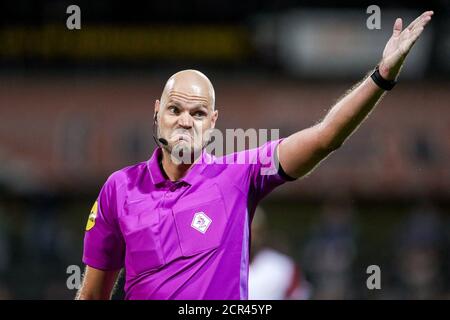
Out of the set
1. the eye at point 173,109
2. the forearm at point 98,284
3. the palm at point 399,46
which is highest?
the palm at point 399,46

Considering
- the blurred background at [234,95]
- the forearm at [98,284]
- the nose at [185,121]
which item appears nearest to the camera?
the nose at [185,121]

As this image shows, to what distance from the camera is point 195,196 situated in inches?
164

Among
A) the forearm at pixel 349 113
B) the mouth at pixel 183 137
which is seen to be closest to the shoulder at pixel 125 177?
the mouth at pixel 183 137

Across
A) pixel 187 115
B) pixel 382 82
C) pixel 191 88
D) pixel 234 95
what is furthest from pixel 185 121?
pixel 234 95

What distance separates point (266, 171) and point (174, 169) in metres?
0.42

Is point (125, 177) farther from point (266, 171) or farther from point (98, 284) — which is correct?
point (266, 171)

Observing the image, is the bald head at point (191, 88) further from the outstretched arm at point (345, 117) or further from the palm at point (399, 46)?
the palm at point (399, 46)

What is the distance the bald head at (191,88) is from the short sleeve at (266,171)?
0.30 meters

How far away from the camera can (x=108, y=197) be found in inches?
168

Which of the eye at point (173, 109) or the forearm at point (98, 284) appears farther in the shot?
the forearm at point (98, 284)

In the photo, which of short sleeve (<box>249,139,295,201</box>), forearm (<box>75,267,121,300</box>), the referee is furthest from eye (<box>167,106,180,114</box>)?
forearm (<box>75,267,121,300</box>)

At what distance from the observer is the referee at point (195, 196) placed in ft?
12.9

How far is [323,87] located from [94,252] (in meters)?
12.2
